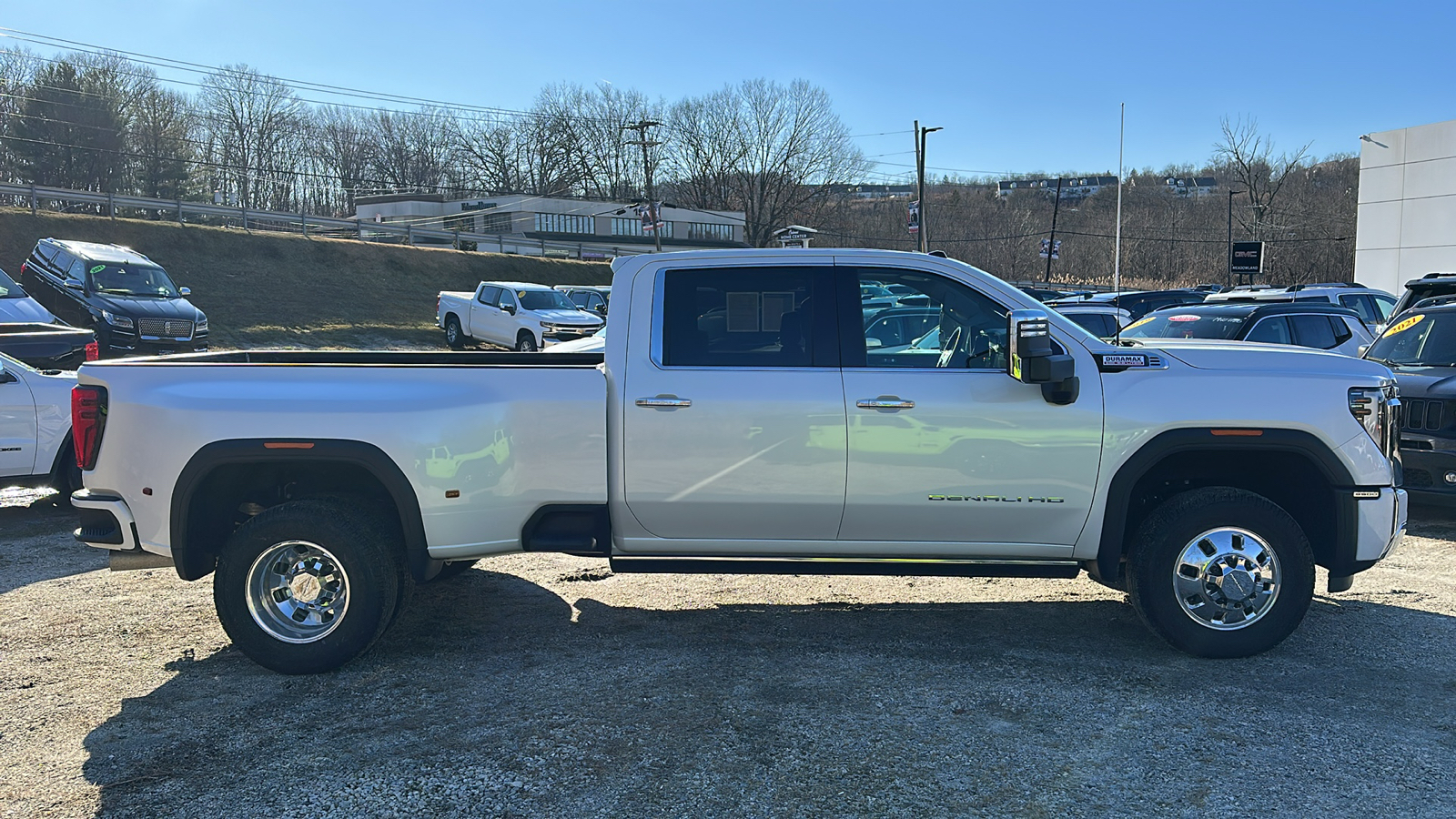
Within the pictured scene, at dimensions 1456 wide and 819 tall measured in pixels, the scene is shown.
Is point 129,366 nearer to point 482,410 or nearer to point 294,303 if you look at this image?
point 482,410

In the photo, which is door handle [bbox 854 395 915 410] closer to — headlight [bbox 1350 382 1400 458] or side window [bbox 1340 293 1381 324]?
headlight [bbox 1350 382 1400 458]

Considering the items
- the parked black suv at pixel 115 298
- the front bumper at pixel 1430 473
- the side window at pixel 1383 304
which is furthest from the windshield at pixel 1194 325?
the parked black suv at pixel 115 298

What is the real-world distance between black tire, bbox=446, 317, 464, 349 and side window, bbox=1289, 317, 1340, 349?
67.8 ft

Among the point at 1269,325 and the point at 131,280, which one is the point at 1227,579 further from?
the point at 131,280

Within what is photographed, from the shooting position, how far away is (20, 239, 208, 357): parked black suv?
781 inches

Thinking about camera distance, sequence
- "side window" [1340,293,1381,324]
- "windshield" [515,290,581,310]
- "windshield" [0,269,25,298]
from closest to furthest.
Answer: "windshield" [0,269,25,298]
"side window" [1340,293,1381,324]
"windshield" [515,290,581,310]

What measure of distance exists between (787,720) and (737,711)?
23 centimetres

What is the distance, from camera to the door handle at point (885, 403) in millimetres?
4695

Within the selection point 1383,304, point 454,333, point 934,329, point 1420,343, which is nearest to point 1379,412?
point 934,329

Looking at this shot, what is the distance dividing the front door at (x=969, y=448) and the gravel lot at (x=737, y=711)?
0.68 metres

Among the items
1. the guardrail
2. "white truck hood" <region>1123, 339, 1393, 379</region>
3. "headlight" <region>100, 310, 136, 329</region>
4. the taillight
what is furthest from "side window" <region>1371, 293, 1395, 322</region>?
"headlight" <region>100, 310, 136, 329</region>

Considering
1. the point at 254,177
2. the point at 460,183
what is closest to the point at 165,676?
the point at 254,177

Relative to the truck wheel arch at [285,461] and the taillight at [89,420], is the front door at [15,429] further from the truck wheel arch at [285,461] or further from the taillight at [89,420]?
the truck wheel arch at [285,461]

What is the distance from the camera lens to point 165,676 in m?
4.84
